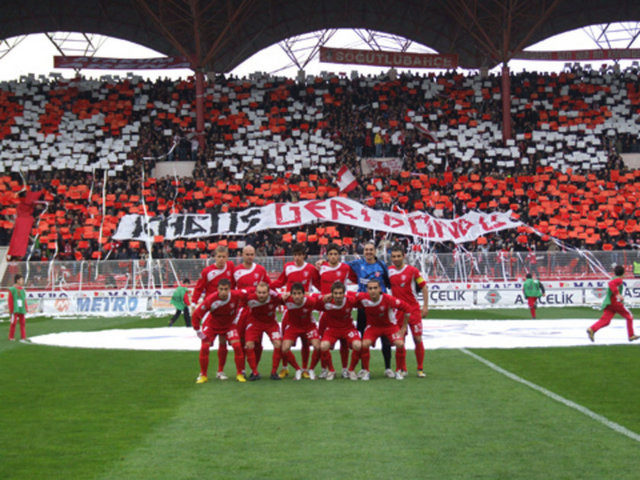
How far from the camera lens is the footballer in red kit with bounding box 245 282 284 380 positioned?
12.9 m

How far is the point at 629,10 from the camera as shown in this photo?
51.8 meters

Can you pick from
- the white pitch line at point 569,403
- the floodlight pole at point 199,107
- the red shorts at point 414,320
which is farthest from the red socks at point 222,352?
the floodlight pole at point 199,107

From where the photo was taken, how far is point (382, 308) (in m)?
12.7

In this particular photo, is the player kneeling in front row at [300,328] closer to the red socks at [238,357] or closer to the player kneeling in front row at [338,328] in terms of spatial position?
the player kneeling in front row at [338,328]

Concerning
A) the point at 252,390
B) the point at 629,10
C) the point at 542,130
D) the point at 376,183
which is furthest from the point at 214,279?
the point at 629,10

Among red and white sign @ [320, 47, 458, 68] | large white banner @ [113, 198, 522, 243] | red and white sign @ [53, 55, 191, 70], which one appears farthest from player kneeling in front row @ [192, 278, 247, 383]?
red and white sign @ [53, 55, 191, 70]

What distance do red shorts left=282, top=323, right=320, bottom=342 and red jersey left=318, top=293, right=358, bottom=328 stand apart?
0.77 feet

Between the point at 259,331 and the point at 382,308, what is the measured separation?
194 centimetres

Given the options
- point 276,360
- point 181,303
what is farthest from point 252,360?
point 181,303

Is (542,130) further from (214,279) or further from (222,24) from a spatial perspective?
(214,279)

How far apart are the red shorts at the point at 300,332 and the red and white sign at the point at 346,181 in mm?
26921

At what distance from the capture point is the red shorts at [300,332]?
13.0m

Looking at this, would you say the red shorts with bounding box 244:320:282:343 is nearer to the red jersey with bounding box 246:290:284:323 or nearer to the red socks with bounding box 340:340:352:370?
the red jersey with bounding box 246:290:284:323

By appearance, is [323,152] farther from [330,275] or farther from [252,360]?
[252,360]
